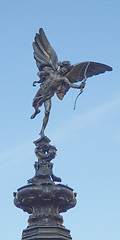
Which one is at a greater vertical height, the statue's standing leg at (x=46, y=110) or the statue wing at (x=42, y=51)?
the statue wing at (x=42, y=51)

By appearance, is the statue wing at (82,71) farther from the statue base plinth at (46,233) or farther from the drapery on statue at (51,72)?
the statue base plinth at (46,233)

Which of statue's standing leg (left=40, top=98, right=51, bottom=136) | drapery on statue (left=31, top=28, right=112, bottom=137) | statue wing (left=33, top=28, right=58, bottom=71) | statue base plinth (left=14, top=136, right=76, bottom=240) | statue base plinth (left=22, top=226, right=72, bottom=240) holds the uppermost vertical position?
statue wing (left=33, top=28, right=58, bottom=71)

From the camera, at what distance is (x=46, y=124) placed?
14.3 m

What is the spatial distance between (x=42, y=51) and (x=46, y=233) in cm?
678

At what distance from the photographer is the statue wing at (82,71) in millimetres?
14737

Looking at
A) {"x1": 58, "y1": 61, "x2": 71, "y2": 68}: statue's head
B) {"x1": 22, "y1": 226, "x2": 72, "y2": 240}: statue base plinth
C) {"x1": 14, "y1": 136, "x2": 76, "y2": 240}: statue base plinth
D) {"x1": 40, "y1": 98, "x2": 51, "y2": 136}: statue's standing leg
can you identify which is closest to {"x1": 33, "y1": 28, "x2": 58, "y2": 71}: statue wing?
{"x1": 58, "y1": 61, "x2": 71, "y2": 68}: statue's head

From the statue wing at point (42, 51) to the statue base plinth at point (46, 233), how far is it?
5904 millimetres

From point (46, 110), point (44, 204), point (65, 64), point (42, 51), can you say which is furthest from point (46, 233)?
point (42, 51)

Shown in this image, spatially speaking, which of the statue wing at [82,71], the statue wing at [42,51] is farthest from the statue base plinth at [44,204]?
the statue wing at [42,51]

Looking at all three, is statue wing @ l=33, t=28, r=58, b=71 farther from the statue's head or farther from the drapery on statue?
the statue's head

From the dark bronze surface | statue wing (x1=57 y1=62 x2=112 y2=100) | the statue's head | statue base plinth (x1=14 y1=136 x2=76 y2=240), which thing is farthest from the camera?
statue wing (x1=57 y1=62 x2=112 y2=100)

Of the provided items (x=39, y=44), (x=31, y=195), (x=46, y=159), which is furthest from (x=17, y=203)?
(x=39, y=44)

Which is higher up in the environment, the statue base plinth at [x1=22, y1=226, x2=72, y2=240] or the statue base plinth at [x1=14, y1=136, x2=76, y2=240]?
the statue base plinth at [x1=14, y1=136, x2=76, y2=240]

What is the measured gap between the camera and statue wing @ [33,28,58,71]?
595 inches
